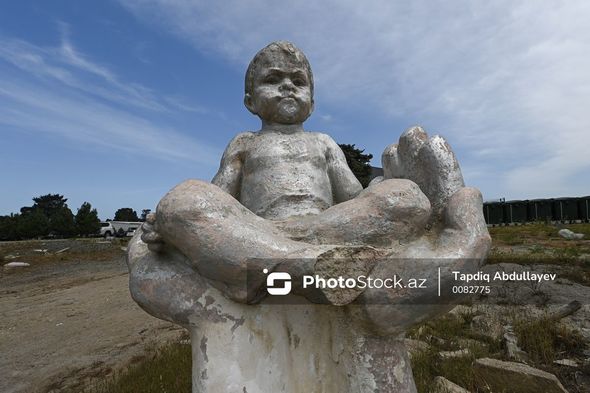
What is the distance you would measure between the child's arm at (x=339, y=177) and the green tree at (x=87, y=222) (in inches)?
1292

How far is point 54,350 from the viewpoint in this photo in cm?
555

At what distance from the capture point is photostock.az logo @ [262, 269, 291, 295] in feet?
5.84

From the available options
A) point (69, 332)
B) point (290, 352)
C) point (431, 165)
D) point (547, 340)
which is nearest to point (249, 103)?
point (431, 165)

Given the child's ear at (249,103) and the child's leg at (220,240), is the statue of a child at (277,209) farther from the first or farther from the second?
the child's ear at (249,103)

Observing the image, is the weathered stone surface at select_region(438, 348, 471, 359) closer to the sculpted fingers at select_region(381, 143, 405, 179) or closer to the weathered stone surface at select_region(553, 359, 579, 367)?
the weathered stone surface at select_region(553, 359, 579, 367)

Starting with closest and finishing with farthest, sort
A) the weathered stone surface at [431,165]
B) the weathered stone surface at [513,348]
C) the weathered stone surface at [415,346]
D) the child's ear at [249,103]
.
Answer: the weathered stone surface at [431,165] < the child's ear at [249,103] < the weathered stone surface at [513,348] < the weathered stone surface at [415,346]

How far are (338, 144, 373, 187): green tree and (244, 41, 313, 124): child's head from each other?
27.5 ft

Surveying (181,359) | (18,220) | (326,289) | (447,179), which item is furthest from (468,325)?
(18,220)

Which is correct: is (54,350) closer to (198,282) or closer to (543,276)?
(198,282)

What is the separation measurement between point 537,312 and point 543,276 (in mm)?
1568

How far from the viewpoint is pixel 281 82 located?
8.73 feet

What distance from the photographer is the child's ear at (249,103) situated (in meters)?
2.82

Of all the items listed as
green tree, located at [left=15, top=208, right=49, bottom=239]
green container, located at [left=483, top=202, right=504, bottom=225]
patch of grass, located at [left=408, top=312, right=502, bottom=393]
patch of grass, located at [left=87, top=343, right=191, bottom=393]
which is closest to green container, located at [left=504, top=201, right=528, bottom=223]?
green container, located at [left=483, top=202, right=504, bottom=225]

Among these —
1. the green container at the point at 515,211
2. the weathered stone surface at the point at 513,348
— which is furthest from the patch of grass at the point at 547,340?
the green container at the point at 515,211
